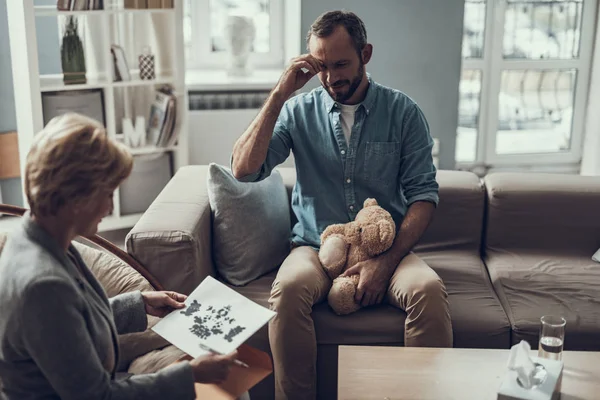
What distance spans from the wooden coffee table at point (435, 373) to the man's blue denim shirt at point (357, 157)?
2.11ft

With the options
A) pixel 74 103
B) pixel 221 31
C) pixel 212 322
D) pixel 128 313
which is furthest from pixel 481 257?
pixel 221 31

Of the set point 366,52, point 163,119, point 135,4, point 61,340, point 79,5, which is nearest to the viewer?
point 61,340

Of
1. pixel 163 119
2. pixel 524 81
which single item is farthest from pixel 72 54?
pixel 524 81

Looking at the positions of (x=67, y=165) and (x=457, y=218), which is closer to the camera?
(x=67, y=165)

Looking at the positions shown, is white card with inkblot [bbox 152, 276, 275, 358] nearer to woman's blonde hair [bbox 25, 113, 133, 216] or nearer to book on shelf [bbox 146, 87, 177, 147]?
woman's blonde hair [bbox 25, 113, 133, 216]

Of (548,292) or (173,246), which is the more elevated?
(173,246)

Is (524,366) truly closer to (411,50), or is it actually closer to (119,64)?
(119,64)

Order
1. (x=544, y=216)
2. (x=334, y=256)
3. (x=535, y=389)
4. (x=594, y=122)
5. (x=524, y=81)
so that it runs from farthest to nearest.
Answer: (x=524, y=81), (x=594, y=122), (x=544, y=216), (x=334, y=256), (x=535, y=389)

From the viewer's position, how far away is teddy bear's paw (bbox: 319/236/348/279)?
237cm

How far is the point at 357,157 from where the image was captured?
250cm

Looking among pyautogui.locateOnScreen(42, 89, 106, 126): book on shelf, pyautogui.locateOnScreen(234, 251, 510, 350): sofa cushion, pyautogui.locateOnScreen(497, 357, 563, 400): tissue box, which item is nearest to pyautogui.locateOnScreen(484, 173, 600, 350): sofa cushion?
pyautogui.locateOnScreen(234, 251, 510, 350): sofa cushion

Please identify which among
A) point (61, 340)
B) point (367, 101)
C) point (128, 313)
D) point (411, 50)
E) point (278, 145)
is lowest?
point (128, 313)

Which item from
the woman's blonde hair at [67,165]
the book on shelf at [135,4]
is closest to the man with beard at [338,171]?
the woman's blonde hair at [67,165]

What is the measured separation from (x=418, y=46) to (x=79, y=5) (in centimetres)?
161
